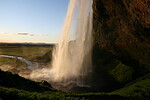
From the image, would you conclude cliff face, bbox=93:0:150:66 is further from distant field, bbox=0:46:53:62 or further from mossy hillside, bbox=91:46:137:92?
distant field, bbox=0:46:53:62

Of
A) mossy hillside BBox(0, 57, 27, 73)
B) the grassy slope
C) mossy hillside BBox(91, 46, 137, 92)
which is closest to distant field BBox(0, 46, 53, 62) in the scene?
mossy hillside BBox(0, 57, 27, 73)

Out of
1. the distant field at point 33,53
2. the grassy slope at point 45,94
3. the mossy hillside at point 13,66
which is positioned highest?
the distant field at point 33,53

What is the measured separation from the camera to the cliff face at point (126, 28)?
26938 millimetres

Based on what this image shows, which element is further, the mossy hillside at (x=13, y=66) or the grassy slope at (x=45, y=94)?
the mossy hillside at (x=13, y=66)

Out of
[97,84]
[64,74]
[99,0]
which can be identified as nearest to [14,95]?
[97,84]

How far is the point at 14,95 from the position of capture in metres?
15.5

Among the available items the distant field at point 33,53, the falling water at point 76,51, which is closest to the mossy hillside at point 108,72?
the falling water at point 76,51

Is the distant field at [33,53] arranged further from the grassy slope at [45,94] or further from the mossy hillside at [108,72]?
the grassy slope at [45,94]

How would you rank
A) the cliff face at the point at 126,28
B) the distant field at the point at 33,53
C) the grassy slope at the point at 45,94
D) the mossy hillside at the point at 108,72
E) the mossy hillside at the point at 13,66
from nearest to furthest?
the grassy slope at the point at 45,94
the cliff face at the point at 126,28
the mossy hillside at the point at 108,72
the mossy hillside at the point at 13,66
the distant field at the point at 33,53

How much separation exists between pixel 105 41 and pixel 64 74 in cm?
1802

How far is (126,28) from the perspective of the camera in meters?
34.8

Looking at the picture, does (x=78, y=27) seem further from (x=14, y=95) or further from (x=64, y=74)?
(x=14, y=95)

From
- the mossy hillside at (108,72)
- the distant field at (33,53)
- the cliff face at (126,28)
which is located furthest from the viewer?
the distant field at (33,53)

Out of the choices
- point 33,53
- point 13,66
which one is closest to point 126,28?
point 13,66
